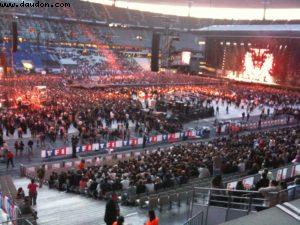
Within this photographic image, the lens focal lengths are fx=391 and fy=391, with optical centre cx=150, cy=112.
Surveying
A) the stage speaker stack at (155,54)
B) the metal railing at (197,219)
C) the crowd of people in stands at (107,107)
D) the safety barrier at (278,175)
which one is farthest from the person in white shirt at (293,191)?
the stage speaker stack at (155,54)

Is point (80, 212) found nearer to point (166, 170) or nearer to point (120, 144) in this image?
point (166, 170)

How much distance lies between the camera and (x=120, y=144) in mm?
22344

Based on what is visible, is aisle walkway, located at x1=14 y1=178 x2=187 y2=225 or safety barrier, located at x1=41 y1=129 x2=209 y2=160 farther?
safety barrier, located at x1=41 y1=129 x2=209 y2=160

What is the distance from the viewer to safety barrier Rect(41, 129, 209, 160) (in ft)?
64.2

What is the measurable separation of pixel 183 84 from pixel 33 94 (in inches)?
704

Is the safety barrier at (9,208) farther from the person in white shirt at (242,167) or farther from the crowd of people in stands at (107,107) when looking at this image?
the crowd of people in stands at (107,107)

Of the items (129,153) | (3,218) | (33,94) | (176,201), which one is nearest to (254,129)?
(129,153)

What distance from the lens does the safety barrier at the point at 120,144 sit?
64.2 feet

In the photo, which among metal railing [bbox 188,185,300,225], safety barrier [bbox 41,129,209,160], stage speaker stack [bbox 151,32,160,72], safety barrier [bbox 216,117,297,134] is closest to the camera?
metal railing [bbox 188,185,300,225]

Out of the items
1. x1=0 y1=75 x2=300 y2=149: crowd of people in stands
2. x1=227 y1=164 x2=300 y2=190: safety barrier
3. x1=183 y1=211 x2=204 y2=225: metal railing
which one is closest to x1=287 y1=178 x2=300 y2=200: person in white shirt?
x1=183 y1=211 x2=204 y2=225: metal railing

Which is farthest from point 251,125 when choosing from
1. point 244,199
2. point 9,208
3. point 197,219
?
point 197,219

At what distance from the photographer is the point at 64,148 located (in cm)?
1978

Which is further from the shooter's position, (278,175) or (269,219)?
(278,175)

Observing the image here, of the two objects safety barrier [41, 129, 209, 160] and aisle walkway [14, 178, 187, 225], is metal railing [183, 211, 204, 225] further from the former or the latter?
safety barrier [41, 129, 209, 160]
